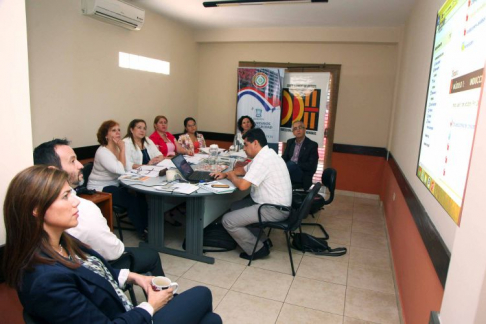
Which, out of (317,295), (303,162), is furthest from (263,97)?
(317,295)

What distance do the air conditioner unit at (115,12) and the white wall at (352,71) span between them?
1.95 meters

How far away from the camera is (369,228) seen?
13.3 feet

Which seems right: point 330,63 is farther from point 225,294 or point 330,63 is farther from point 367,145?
point 225,294

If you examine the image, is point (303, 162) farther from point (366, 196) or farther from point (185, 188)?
point (185, 188)

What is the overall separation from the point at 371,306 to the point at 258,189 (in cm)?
134

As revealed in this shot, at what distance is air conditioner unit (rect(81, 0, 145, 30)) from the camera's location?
3543 mm

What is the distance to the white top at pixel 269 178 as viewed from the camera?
2.90 m

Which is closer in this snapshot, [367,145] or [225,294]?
[225,294]

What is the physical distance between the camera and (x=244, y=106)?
5793 millimetres

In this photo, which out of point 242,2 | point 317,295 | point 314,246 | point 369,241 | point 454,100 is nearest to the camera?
point 454,100

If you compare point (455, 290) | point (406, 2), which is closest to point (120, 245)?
point (455, 290)

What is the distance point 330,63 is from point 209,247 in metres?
3.79

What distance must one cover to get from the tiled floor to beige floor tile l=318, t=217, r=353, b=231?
0.94 feet

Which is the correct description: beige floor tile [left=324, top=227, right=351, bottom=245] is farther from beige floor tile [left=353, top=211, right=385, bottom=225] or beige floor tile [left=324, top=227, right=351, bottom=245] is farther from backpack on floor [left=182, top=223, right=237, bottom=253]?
backpack on floor [left=182, top=223, right=237, bottom=253]
